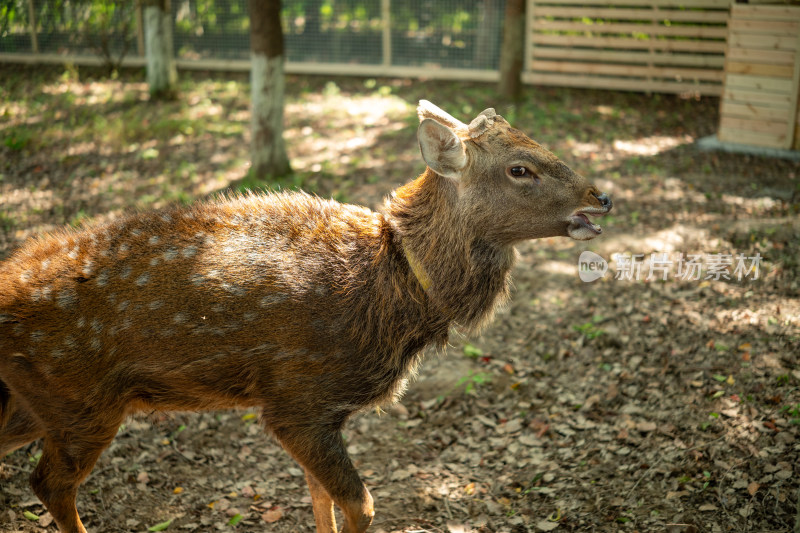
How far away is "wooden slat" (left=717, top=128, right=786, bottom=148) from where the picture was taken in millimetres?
9492

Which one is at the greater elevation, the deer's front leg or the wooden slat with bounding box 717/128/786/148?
the wooden slat with bounding box 717/128/786/148

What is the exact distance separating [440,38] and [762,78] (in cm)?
622

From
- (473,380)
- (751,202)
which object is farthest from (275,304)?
(751,202)

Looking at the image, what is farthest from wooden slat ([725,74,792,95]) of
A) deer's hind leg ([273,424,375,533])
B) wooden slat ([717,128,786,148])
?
deer's hind leg ([273,424,375,533])

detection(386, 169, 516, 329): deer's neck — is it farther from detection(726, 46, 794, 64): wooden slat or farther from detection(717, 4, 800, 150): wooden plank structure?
detection(726, 46, 794, 64): wooden slat

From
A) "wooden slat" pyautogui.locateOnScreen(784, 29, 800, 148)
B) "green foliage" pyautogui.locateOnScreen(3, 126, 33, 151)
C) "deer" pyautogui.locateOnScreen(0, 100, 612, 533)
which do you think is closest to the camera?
"deer" pyautogui.locateOnScreen(0, 100, 612, 533)

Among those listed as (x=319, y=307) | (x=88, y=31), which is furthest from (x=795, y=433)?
(x=88, y=31)

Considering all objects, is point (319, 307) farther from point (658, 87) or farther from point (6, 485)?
point (658, 87)

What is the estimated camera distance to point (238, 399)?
3625 mm

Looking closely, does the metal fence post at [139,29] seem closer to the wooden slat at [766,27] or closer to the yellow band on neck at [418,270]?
the wooden slat at [766,27]

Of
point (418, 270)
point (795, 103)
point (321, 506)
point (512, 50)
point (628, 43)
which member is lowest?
point (321, 506)

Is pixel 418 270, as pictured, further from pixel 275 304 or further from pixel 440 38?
pixel 440 38

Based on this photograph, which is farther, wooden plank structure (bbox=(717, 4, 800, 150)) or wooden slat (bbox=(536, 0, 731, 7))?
wooden slat (bbox=(536, 0, 731, 7))

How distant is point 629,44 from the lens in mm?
12648
